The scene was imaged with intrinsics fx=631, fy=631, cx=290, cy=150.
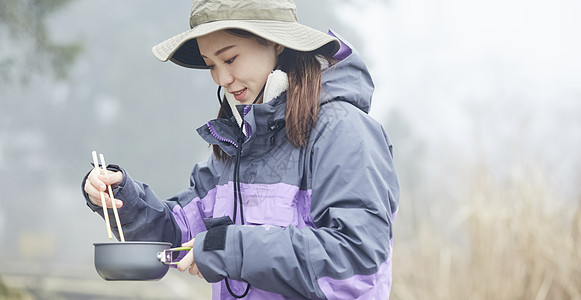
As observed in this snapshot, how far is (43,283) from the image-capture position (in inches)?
227

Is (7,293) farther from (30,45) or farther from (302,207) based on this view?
(302,207)

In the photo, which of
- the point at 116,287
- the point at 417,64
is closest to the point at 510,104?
the point at 417,64

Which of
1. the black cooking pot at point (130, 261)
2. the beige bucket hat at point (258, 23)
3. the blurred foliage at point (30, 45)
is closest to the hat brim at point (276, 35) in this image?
the beige bucket hat at point (258, 23)

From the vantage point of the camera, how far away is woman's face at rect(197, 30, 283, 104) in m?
1.55

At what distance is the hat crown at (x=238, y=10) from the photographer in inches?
60.1

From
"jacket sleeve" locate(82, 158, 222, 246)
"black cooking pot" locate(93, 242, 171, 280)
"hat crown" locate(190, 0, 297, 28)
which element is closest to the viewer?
"black cooking pot" locate(93, 242, 171, 280)

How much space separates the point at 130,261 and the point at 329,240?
0.44 m

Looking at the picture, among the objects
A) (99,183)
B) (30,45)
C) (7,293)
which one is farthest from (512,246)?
(30,45)

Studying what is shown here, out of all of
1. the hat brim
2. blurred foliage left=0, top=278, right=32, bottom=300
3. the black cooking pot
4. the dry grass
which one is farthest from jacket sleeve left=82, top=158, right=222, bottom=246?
blurred foliage left=0, top=278, right=32, bottom=300

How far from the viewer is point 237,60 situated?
1.55m

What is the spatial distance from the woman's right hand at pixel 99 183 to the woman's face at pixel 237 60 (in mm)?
358

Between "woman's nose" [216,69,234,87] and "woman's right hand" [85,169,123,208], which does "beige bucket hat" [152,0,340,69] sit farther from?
"woman's right hand" [85,169,123,208]

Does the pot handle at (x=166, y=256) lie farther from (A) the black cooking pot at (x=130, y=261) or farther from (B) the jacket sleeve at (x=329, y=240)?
(B) the jacket sleeve at (x=329, y=240)

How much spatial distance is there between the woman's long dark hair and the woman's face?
0.02 meters
